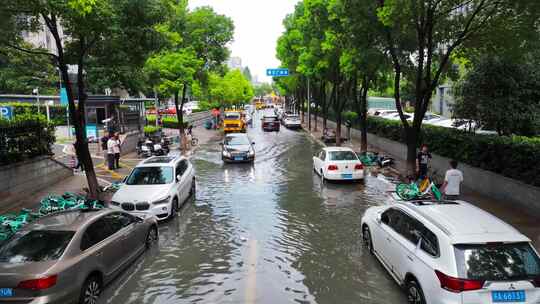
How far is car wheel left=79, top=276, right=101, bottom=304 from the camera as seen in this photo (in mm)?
6488

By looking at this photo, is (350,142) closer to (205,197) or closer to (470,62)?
(470,62)

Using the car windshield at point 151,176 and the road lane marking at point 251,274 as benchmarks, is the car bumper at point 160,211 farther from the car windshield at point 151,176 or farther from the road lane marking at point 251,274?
the road lane marking at point 251,274

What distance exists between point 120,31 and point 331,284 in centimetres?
1008

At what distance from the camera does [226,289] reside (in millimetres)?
7398

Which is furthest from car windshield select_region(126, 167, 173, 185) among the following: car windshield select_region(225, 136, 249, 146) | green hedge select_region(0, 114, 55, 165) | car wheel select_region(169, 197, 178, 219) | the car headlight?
car windshield select_region(225, 136, 249, 146)

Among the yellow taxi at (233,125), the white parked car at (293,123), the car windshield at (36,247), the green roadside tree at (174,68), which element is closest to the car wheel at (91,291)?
the car windshield at (36,247)

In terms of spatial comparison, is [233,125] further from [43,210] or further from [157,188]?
[43,210]

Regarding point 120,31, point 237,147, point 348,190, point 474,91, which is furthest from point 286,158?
point 120,31

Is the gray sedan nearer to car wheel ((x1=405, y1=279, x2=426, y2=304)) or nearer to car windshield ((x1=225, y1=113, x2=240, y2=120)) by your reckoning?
car wheel ((x1=405, y1=279, x2=426, y2=304))

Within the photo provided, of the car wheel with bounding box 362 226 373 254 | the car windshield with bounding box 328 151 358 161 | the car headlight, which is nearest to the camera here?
the car wheel with bounding box 362 226 373 254

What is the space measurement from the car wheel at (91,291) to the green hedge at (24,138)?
8929 millimetres

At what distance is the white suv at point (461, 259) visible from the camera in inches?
215

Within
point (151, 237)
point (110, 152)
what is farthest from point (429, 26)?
point (110, 152)

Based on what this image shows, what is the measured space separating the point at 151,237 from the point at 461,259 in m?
6.84
